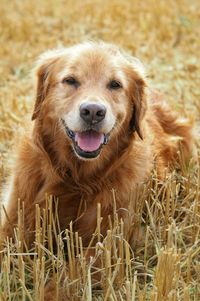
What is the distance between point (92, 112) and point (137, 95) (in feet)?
2.37

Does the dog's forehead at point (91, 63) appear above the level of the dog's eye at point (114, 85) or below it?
above

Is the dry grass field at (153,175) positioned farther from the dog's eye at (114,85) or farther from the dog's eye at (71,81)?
the dog's eye at (114,85)

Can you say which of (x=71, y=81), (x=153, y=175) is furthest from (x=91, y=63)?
(x=153, y=175)

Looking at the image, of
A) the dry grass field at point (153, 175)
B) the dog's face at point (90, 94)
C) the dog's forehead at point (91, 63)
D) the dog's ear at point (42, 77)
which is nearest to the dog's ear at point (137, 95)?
the dog's face at point (90, 94)

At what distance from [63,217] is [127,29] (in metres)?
5.39

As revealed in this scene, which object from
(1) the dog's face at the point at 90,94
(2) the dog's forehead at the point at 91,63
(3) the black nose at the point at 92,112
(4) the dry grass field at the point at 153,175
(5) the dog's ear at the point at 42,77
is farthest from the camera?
(5) the dog's ear at the point at 42,77

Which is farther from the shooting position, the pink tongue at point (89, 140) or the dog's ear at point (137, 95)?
the dog's ear at point (137, 95)

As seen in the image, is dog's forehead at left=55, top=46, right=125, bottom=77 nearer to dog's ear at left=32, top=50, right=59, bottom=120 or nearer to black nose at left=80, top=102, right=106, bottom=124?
dog's ear at left=32, top=50, right=59, bottom=120

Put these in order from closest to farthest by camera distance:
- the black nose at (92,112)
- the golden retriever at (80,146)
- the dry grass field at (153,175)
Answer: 1. the dry grass field at (153,175)
2. the black nose at (92,112)
3. the golden retriever at (80,146)

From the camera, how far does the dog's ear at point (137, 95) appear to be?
178 inches

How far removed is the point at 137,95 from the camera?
458cm

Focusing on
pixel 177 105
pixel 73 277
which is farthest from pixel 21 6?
pixel 73 277

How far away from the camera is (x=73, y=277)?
352 centimetres

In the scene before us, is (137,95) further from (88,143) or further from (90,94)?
(88,143)
